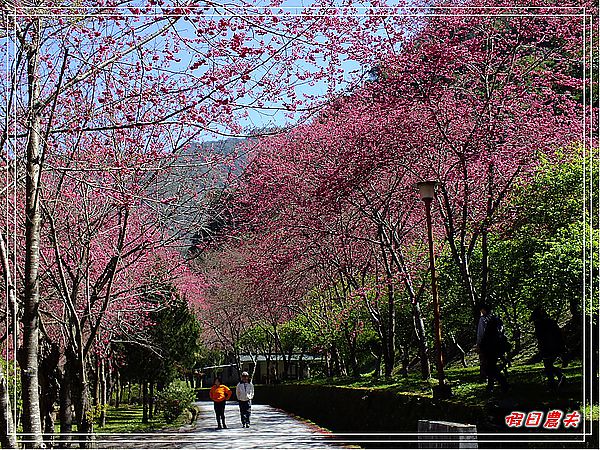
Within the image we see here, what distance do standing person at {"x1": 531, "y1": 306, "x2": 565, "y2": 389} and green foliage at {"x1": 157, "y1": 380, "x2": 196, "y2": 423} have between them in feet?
25.5

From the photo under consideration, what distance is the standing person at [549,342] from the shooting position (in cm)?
451

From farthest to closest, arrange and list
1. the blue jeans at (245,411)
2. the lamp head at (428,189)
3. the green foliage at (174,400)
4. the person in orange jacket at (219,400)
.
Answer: the green foliage at (174,400), the person in orange jacket at (219,400), the blue jeans at (245,411), the lamp head at (428,189)

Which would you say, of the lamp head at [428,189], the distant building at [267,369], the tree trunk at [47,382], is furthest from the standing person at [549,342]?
the distant building at [267,369]

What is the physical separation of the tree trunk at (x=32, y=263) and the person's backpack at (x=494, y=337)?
3.13 metres

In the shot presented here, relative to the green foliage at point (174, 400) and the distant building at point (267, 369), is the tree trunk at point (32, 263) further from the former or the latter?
the distant building at point (267, 369)

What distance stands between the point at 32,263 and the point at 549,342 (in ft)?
11.0

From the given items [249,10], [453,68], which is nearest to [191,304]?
[453,68]

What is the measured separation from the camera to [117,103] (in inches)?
187

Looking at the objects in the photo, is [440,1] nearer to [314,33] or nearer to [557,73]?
[557,73]

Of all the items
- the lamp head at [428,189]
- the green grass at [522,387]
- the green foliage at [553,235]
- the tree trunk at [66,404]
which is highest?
the lamp head at [428,189]

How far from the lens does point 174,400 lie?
12406mm

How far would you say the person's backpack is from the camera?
5469mm

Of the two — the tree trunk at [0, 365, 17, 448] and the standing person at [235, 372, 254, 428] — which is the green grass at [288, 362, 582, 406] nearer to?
the standing person at [235, 372, 254, 428]

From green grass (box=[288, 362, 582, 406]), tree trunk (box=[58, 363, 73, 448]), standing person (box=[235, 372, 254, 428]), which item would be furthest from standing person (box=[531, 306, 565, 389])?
tree trunk (box=[58, 363, 73, 448])
